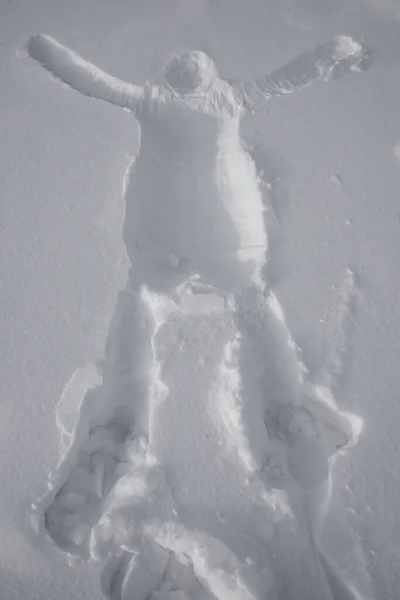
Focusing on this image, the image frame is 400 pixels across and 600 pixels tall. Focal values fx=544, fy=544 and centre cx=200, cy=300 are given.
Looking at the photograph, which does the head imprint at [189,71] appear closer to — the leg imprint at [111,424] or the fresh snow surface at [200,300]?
the fresh snow surface at [200,300]

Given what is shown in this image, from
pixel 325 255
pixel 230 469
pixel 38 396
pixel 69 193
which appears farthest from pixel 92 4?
pixel 230 469

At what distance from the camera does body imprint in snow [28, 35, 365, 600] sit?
1.46 m

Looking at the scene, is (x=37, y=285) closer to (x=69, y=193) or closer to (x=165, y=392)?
(x=69, y=193)

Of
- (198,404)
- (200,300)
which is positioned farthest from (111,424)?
(200,300)

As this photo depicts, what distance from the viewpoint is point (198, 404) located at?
5.47 feet

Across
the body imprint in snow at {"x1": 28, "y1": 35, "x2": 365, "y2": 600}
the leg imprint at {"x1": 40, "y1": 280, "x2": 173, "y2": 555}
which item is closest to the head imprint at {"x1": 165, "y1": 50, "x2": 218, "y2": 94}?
the body imprint in snow at {"x1": 28, "y1": 35, "x2": 365, "y2": 600}

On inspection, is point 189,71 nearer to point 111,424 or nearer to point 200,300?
point 200,300

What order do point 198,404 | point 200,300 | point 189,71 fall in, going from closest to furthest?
point 198,404 < point 200,300 < point 189,71

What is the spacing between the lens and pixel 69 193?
2062 millimetres

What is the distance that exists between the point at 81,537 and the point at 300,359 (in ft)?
2.72

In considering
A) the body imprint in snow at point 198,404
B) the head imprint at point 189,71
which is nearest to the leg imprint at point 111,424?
the body imprint in snow at point 198,404

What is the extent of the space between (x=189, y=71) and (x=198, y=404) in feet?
5.05

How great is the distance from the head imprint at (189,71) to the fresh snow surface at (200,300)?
16mm

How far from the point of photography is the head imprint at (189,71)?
240 centimetres
